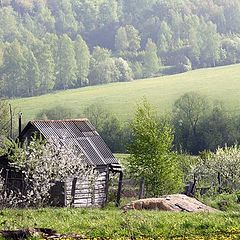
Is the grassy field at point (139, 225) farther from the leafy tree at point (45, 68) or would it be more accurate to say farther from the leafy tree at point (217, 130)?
the leafy tree at point (45, 68)

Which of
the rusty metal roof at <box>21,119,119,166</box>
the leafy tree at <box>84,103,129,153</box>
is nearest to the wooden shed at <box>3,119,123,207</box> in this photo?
the rusty metal roof at <box>21,119,119,166</box>

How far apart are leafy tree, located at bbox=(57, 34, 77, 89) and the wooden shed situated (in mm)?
133634

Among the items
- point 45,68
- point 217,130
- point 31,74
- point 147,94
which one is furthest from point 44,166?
point 45,68

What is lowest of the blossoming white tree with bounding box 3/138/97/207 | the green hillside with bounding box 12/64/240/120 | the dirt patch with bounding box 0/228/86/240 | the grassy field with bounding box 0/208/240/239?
the grassy field with bounding box 0/208/240/239

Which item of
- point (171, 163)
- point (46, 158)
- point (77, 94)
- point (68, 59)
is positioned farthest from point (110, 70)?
point (46, 158)

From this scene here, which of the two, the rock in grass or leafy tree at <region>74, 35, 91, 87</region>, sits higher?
leafy tree at <region>74, 35, 91, 87</region>

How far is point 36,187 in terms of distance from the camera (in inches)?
1195

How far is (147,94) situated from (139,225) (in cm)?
12048

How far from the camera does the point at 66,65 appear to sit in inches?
7367

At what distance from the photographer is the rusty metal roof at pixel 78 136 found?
123 feet

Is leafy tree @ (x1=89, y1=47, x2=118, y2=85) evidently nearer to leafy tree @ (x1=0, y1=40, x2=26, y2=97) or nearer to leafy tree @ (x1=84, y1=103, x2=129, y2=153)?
leafy tree @ (x1=0, y1=40, x2=26, y2=97)

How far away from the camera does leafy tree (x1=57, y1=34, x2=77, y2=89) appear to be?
579 feet

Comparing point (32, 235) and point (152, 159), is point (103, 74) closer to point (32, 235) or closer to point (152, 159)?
point (152, 159)

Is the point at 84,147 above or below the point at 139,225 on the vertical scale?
above
